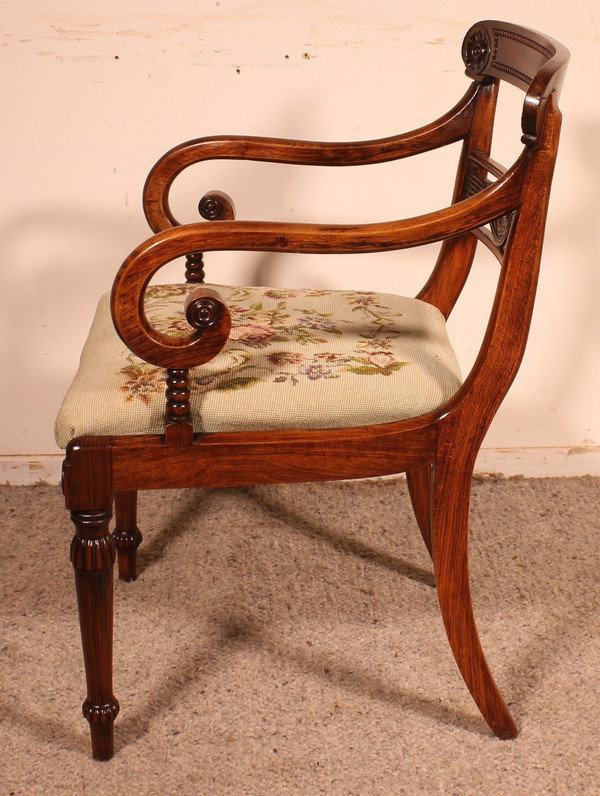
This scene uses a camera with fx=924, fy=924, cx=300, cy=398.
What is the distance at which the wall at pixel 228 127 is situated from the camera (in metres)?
1.66

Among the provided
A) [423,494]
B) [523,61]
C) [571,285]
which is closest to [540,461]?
[571,285]

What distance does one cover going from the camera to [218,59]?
5.49ft

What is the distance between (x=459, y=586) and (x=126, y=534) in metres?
0.64

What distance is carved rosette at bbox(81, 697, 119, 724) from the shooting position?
1.22 metres

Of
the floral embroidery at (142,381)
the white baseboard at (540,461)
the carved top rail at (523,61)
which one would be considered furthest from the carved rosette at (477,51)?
the white baseboard at (540,461)

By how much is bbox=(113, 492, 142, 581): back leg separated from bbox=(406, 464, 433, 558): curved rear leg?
1.62 ft

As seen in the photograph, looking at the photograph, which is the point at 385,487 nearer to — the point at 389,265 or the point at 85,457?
the point at 389,265

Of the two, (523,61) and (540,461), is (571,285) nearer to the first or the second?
(540,461)

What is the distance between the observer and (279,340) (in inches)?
48.7

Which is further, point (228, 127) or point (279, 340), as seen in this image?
point (228, 127)

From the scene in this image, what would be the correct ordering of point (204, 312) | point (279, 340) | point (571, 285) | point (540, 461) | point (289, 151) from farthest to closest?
point (540, 461), point (571, 285), point (289, 151), point (279, 340), point (204, 312)

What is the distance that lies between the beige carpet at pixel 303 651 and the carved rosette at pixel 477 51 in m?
0.87

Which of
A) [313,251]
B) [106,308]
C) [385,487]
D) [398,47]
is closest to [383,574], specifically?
[385,487]

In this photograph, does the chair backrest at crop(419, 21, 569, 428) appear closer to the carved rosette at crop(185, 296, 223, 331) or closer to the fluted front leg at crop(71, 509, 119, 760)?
the carved rosette at crop(185, 296, 223, 331)
